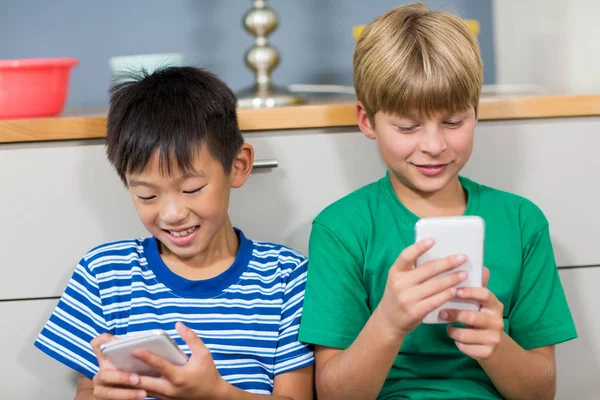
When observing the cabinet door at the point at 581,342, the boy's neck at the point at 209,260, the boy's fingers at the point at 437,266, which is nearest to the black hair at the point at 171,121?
the boy's neck at the point at 209,260

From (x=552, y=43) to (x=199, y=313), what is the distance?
0.80 metres

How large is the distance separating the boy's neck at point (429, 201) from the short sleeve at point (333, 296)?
0.10 meters

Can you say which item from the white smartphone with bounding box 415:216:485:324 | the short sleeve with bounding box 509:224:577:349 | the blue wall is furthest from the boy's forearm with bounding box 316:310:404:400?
the blue wall

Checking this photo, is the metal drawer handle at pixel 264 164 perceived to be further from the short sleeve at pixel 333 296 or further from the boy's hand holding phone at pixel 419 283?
the boy's hand holding phone at pixel 419 283

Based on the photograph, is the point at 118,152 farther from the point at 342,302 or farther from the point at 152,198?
the point at 342,302

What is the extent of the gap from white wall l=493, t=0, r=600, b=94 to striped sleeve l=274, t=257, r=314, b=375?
0.56 m

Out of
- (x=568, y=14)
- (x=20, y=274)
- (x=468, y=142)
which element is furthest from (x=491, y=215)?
(x=20, y=274)

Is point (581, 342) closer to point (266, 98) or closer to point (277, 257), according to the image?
point (277, 257)

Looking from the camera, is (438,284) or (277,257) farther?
(277,257)

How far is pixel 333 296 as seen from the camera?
1050 mm

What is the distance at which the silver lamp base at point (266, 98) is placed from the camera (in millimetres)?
1357

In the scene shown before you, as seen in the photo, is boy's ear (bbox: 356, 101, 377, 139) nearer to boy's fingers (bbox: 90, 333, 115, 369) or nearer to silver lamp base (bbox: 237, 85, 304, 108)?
silver lamp base (bbox: 237, 85, 304, 108)

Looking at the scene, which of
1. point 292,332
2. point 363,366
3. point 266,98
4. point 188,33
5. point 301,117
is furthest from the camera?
point 188,33

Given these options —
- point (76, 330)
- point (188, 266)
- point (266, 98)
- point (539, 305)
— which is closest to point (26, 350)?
point (76, 330)
